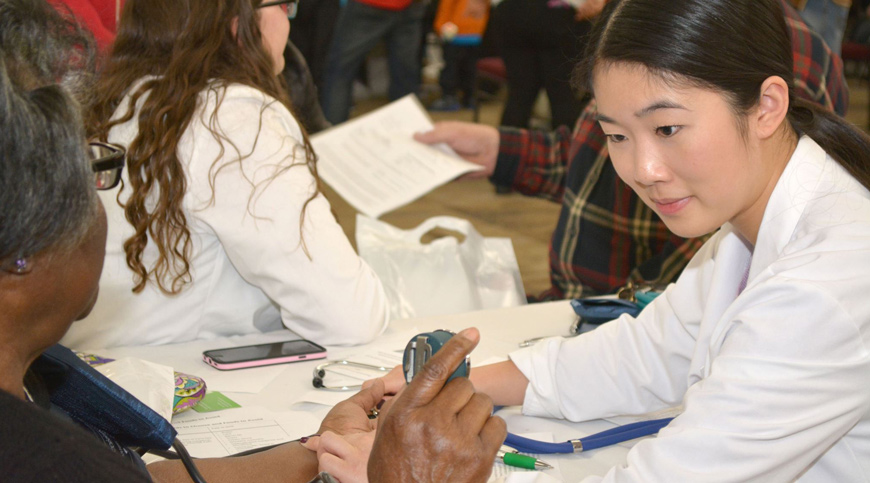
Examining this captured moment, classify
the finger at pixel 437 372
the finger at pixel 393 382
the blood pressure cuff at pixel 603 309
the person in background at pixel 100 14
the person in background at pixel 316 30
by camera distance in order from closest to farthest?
1. the finger at pixel 437 372
2. the finger at pixel 393 382
3. the blood pressure cuff at pixel 603 309
4. the person in background at pixel 100 14
5. the person in background at pixel 316 30

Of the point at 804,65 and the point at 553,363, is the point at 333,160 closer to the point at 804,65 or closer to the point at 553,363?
the point at 553,363

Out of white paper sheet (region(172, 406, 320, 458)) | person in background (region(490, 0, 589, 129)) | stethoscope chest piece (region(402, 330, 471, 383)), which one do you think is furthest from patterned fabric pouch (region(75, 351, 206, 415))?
person in background (region(490, 0, 589, 129))

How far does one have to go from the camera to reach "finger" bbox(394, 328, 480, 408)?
878 millimetres

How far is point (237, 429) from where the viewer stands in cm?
130

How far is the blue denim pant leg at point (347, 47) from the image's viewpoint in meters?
4.99

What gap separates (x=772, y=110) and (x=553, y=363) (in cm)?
54

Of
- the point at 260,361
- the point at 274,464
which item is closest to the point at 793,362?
the point at 274,464

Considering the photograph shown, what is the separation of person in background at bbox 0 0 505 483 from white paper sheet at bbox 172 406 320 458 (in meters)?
0.27

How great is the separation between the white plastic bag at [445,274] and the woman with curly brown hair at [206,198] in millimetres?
609

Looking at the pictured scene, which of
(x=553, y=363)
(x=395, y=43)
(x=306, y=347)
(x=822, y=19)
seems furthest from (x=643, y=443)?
(x=395, y=43)

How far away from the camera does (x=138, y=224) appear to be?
5.33 ft

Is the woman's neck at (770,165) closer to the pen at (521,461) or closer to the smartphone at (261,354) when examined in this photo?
the pen at (521,461)

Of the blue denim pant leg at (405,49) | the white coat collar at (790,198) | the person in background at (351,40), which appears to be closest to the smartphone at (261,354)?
the white coat collar at (790,198)

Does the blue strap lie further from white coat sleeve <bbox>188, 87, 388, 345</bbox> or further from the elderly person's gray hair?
the elderly person's gray hair
